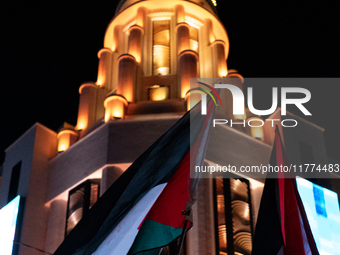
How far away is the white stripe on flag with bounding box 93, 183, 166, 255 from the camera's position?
11.9m

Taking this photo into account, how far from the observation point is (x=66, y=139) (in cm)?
2789

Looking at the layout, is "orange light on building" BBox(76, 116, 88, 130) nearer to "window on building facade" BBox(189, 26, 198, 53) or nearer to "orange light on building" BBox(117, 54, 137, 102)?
"orange light on building" BBox(117, 54, 137, 102)

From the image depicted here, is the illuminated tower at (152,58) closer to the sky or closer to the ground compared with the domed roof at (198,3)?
closer to the ground

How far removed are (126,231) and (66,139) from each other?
16376mm

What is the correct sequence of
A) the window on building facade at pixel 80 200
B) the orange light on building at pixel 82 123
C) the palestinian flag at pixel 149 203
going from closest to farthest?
the palestinian flag at pixel 149 203 < the window on building facade at pixel 80 200 < the orange light on building at pixel 82 123

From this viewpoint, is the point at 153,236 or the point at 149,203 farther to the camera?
the point at 149,203

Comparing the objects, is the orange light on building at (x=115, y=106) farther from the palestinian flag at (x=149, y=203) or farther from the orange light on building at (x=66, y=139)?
the palestinian flag at (x=149, y=203)

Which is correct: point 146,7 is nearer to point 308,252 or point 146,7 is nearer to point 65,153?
point 65,153

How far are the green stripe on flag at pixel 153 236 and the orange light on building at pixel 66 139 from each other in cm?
1586

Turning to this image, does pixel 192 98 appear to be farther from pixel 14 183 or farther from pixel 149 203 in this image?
pixel 149 203

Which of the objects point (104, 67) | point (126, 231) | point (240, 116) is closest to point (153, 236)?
point (126, 231)

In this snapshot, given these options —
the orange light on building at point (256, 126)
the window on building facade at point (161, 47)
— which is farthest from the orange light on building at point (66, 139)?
the orange light on building at point (256, 126)

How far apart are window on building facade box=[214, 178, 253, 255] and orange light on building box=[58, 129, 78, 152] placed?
7.22 m

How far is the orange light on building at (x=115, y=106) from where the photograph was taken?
26156 millimetres
